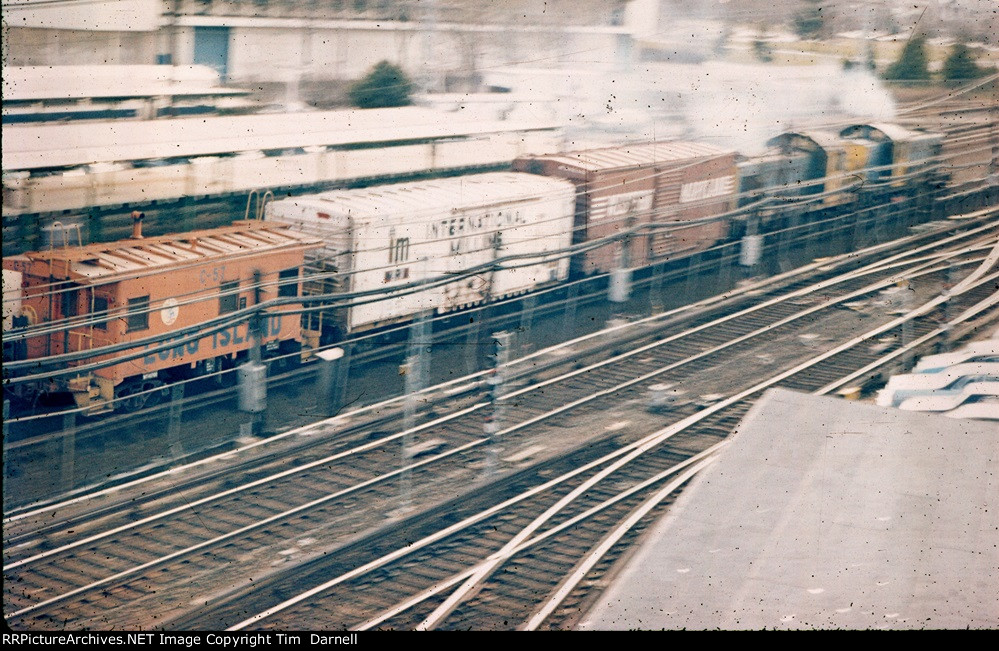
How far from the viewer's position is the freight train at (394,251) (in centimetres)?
245

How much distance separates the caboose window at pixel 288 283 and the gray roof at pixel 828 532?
1.17 m

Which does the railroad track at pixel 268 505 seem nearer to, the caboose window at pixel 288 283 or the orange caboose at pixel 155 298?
the orange caboose at pixel 155 298

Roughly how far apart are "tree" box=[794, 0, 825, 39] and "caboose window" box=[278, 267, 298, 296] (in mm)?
1505

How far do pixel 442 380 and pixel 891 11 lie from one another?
5.26 feet

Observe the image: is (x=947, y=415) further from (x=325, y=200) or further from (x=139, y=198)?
(x=139, y=198)

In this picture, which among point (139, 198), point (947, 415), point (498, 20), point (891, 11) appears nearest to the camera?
point (139, 198)

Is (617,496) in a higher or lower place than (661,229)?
lower

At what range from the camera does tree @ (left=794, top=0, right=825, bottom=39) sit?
9.23 ft

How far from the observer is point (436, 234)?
8.73 feet

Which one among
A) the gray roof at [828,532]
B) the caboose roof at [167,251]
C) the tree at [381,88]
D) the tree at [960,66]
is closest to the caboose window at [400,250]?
the caboose roof at [167,251]

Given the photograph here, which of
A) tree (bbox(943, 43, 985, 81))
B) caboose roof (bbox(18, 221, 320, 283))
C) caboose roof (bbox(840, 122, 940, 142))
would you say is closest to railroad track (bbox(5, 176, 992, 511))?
caboose roof (bbox(18, 221, 320, 283))

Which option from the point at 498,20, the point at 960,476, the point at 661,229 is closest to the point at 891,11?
the point at 661,229

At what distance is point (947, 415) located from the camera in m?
3.05

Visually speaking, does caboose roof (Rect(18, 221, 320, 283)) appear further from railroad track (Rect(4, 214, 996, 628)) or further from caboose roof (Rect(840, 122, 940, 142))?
caboose roof (Rect(840, 122, 940, 142))
